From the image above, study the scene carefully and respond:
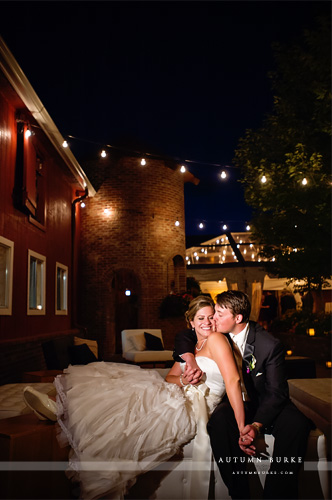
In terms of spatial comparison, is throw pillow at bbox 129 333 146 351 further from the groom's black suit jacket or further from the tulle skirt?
the groom's black suit jacket

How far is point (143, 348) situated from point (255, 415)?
24.5 ft

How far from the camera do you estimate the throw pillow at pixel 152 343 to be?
986cm

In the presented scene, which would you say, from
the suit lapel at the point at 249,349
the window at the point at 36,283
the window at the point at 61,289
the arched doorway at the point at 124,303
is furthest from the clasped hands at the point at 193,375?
the arched doorway at the point at 124,303

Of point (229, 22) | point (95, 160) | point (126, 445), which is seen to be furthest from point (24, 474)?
point (95, 160)

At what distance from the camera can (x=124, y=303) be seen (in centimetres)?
1468

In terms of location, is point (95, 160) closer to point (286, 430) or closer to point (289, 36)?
point (289, 36)

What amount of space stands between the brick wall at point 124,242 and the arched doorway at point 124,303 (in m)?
1.03

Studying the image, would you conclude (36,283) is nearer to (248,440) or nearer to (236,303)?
(236,303)

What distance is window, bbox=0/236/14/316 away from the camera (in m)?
6.54

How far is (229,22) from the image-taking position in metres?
7.08

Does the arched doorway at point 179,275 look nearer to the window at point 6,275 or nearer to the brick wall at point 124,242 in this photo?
the brick wall at point 124,242

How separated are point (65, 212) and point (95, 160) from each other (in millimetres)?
3413

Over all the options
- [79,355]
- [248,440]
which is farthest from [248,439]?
[79,355]

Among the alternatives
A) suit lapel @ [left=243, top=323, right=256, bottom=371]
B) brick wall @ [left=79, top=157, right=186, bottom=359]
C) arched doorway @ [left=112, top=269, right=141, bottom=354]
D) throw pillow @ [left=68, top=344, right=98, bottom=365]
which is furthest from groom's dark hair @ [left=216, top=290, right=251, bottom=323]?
arched doorway @ [left=112, top=269, right=141, bottom=354]
